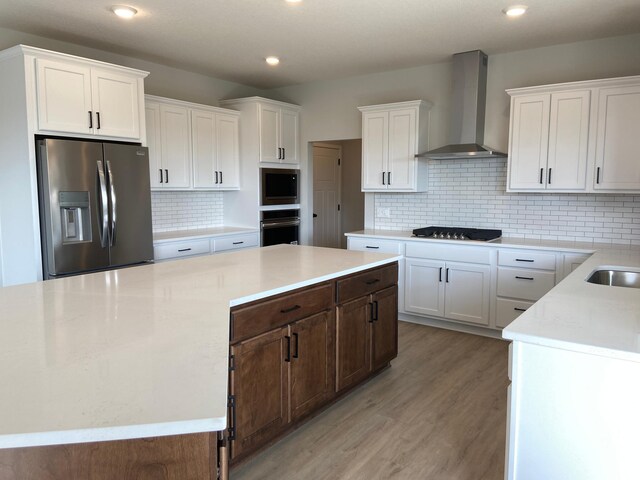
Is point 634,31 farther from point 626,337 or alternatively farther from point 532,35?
point 626,337

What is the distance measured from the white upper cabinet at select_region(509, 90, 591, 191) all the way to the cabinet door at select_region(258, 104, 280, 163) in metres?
2.72

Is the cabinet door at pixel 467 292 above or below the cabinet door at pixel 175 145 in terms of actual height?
below

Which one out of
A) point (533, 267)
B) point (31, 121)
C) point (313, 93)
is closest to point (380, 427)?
point (533, 267)

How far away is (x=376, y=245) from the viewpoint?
5008 mm

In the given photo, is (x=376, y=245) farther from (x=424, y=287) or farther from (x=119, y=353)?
(x=119, y=353)

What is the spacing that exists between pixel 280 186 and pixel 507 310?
300cm

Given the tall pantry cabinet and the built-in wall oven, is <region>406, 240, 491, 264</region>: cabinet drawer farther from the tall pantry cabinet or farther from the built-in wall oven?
the tall pantry cabinet

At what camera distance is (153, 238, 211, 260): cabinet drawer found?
15.0 feet

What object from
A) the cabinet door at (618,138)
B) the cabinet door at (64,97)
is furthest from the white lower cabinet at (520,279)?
the cabinet door at (64,97)

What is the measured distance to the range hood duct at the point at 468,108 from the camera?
4.54m

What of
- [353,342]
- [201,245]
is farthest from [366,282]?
[201,245]

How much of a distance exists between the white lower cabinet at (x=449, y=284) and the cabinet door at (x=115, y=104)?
2872mm

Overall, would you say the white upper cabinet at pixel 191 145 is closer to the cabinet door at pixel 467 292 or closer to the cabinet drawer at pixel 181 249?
the cabinet drawer at pixel 181 249

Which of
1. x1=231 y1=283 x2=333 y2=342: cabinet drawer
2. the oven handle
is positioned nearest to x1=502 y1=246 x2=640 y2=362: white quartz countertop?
x1=231 y1=283 x2=333 y2=342: cabinet drawer
